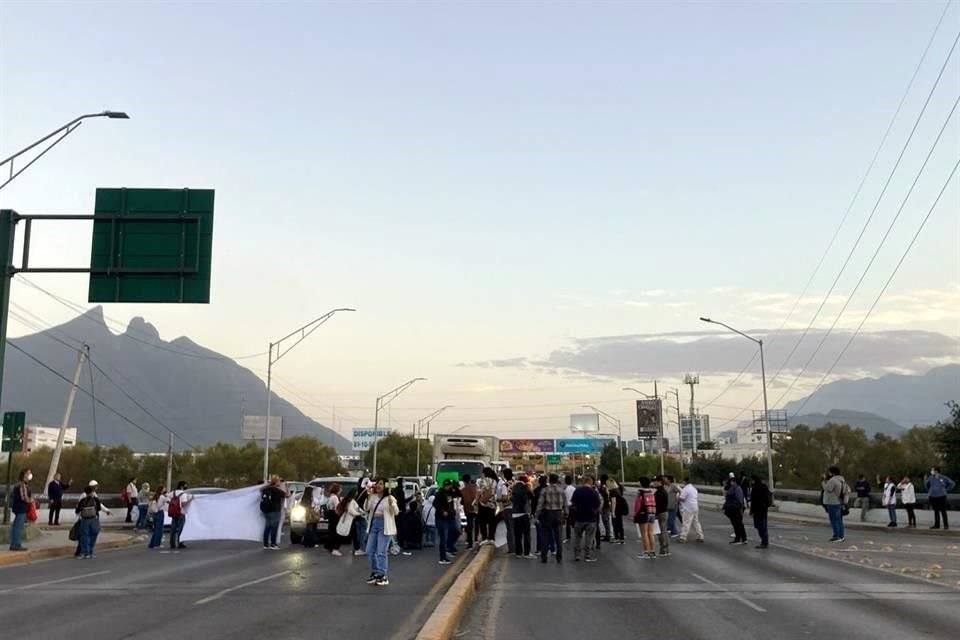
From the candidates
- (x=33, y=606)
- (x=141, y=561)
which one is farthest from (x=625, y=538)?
(x=33, y=606)

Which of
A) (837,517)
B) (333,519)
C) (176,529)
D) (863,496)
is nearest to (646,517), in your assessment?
(837,517)

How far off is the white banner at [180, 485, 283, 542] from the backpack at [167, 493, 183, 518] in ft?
4.16

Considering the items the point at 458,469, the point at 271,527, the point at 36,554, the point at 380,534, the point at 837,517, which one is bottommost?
the point at 36,554

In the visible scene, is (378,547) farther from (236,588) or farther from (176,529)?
(176,529)

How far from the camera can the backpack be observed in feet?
75.5

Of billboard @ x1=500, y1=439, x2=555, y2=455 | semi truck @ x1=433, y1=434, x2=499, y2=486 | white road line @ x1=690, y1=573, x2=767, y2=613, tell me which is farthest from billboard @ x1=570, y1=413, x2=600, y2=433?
white road line @ x1=690, y1=573, x2=767, y2=613

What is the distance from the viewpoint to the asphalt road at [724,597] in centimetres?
1029

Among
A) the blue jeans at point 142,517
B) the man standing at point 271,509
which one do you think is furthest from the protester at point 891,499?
the blue jeans at point 142,517

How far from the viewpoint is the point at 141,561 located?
64.1 feet

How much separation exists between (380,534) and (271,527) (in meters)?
9.55

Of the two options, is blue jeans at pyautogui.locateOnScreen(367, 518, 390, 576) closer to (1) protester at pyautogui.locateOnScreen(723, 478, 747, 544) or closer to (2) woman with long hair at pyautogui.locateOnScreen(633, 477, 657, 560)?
(2) woman with long hair at pyautogui.locateOnScreen(633, 477, 657, 560)

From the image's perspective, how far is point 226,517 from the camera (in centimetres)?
2480

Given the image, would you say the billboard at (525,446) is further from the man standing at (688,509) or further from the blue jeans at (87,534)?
the blue jeans at (87,534)

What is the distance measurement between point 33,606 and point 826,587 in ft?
39.5
